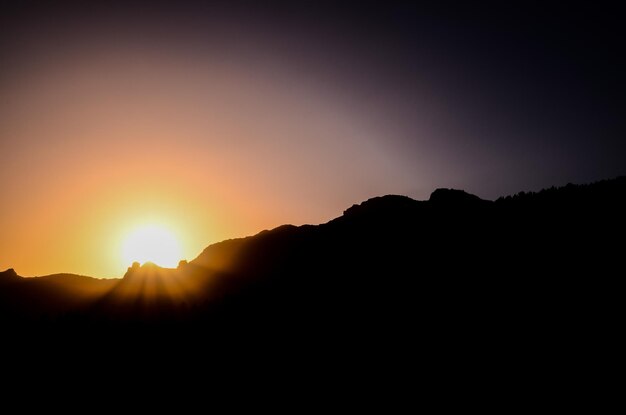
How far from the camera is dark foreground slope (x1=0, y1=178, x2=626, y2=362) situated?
78.6 feet

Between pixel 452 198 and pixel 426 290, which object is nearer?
pixel 426 290

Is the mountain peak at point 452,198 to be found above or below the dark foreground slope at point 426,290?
above

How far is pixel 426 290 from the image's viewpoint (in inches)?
1214

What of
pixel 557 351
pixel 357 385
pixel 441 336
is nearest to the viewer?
pixel 557 351

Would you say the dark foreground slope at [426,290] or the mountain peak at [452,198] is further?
the mountain peak at [452,198]

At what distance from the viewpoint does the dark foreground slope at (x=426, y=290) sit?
23969 millimetres

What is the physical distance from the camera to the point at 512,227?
35.4m

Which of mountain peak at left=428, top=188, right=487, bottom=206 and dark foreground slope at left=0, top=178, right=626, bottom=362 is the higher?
mountain peak at left=428, top=188, right=487, bottom=206

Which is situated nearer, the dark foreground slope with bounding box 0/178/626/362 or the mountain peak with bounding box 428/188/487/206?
the dark foreground slope with bounding box 0/178/626/362

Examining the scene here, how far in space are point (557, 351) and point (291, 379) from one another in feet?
61.4

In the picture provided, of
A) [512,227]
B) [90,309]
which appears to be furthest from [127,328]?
[512,227]

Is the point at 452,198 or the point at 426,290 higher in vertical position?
the point at 452,198

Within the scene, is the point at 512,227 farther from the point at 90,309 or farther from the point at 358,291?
the point at 90,309

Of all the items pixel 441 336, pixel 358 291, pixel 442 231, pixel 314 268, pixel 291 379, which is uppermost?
pixel 442 231
